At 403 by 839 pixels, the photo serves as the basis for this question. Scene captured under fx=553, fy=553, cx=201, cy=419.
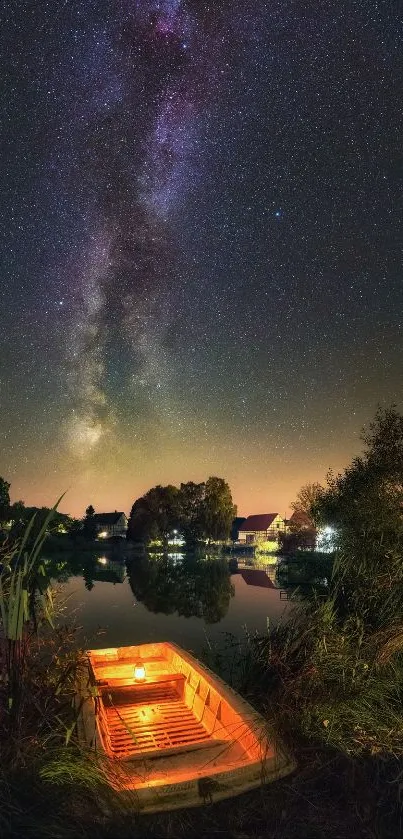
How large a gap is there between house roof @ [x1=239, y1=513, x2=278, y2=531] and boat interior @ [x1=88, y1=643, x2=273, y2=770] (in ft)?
365

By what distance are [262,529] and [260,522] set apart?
4793 millimetres

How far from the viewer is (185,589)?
39.1 metres

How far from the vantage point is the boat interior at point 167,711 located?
6465 mm

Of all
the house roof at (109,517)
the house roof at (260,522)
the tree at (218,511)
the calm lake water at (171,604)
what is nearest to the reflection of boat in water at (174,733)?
the calm lake water at (171,604)

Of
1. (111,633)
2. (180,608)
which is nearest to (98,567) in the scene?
(180,608)

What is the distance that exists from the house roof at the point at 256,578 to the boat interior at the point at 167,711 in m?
31.3

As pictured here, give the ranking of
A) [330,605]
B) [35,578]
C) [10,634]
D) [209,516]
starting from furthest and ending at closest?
[209,516] < [330,605] < [35,578] < [10,634]

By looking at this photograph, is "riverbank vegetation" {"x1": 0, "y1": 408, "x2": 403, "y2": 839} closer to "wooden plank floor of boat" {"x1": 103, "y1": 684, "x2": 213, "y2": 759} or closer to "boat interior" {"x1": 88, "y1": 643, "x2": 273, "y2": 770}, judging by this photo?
"boat interior" {"x1": 88, "y1": 643, "x2": 273, "y2": 770}

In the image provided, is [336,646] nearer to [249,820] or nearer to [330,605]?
[330,605]

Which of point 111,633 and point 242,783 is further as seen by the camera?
point 111,633

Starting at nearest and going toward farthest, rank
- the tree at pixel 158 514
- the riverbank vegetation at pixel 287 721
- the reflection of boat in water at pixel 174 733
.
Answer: the riverbank vegetation at pixel 287 721, the reflection of boat in water at pixel 174 733, the tree at pixel 158 514

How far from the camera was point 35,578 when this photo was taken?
653cm

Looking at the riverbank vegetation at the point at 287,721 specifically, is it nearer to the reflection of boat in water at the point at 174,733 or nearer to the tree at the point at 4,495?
the reflection of boat in water at the point at 174,733

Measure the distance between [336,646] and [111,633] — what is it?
16.6m
